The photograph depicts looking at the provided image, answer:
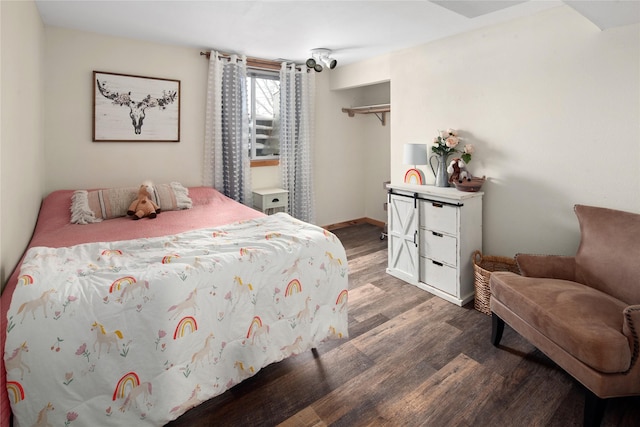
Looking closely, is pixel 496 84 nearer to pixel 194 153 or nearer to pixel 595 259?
pixel 595 259

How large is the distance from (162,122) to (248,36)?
1.29 metres

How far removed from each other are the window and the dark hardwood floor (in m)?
2.69

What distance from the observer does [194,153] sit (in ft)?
12.6

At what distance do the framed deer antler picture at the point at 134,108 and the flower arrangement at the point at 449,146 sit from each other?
110 inches

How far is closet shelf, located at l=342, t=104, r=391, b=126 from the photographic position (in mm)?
4695

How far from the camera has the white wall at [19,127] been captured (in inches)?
63.7

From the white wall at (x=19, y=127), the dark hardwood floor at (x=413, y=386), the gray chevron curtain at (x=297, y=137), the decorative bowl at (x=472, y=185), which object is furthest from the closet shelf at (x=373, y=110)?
the white wall at (x=19, y=127)

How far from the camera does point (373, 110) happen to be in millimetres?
4848

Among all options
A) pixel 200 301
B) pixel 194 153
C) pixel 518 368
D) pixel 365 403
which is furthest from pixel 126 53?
pixel 518 368

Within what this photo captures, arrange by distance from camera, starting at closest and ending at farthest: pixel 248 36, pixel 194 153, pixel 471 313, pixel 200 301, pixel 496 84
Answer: pixel 200 301, pixel 471 313, pixel 496 84, pixel 248 36, pixel 194 153

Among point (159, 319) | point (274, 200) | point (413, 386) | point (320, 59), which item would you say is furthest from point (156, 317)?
point (320, 59)

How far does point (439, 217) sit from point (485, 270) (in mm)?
570

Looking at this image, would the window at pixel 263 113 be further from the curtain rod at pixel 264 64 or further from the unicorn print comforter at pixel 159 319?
the unicorn print comforter at pixel 159 319

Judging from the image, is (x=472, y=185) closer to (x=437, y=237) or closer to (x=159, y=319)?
(x=437, y=237)
